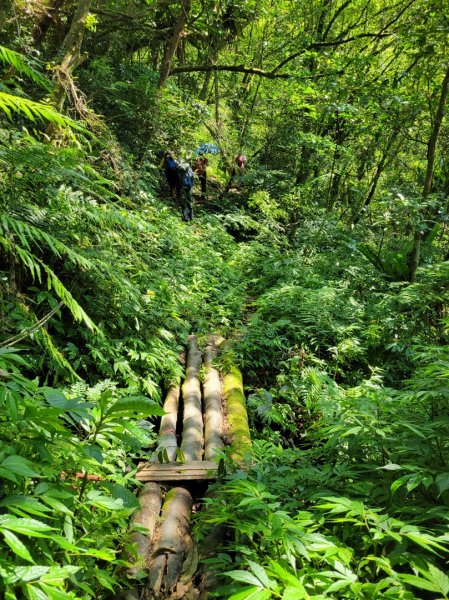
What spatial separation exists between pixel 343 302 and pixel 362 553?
15.2ft

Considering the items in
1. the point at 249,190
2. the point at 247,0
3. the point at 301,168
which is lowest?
the point at 249,190

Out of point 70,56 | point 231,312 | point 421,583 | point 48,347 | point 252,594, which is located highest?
point 70,56

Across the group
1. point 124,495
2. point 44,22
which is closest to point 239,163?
point 44,22

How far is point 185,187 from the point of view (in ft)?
32.7

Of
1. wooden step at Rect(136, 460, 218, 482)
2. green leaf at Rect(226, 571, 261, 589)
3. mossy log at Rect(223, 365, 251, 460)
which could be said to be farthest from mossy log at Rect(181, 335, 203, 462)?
green leaf at Rect(226, 571, 261, 589)

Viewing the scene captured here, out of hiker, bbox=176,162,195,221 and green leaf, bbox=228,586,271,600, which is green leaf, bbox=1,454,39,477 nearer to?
green leaf, bbox=228,586,271,600

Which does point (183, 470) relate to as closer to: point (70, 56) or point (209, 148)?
point (70, 56)

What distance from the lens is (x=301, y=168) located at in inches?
530

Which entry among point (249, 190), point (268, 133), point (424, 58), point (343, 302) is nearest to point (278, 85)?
point (268, 133)

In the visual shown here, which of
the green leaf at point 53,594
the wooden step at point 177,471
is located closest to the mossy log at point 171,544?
the wooden step at point 177,471

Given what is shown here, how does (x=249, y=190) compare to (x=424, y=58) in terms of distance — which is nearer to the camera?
A: (x=424, y=58)

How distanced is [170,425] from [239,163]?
10613 mm

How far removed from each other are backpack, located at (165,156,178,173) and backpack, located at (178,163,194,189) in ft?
0.83

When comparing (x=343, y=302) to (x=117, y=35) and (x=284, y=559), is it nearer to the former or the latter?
(x=284, y=559)
